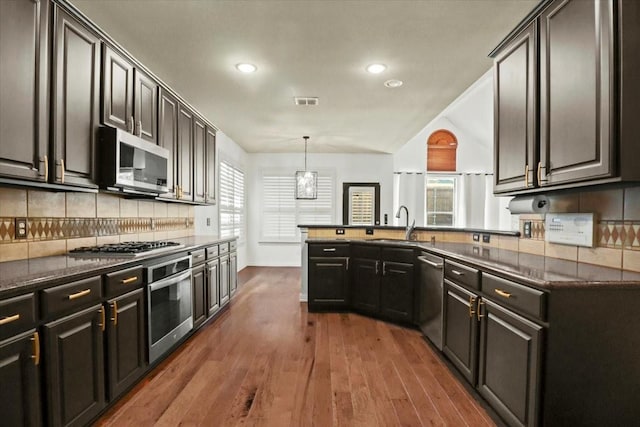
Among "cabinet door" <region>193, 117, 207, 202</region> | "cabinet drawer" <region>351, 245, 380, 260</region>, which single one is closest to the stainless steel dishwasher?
"cabinet drawer" <region>351, 245, 380, 260</region>

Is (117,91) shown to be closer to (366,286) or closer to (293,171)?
(366,286)

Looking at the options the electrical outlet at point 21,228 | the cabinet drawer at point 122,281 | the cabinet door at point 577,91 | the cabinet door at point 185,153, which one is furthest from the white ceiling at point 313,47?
the cabinet drawer at point 122,281

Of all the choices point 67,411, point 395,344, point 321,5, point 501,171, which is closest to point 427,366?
point 395,344

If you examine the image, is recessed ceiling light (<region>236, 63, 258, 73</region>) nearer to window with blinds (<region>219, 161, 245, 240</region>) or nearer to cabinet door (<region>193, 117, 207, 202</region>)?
cabinet door (<region>193, 117, 207, 202</region>)

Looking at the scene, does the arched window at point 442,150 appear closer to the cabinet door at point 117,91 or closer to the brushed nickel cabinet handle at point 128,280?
the cabinet door at point 117,91

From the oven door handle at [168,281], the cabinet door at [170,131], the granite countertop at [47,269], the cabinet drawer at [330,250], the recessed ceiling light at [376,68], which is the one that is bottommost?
the oven door handle at [168,281]

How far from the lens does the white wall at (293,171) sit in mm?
7328

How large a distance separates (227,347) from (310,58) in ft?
8.60

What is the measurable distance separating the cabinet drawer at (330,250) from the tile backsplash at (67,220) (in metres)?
1.77

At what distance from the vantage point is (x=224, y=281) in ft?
12.9

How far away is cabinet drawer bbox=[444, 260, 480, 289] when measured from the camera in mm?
2080

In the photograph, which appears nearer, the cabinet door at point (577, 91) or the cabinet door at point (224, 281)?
the cabinet door at point (577, 91)

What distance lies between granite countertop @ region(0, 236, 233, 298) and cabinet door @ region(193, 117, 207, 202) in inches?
64.6

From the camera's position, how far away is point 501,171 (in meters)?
2.35
